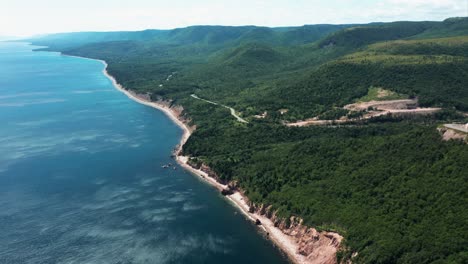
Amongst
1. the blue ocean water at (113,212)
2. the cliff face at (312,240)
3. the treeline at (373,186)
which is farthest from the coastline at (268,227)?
the treeline at (373,186)

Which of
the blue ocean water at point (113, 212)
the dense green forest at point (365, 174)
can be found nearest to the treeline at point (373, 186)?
the dense green forest at point (365, 174)

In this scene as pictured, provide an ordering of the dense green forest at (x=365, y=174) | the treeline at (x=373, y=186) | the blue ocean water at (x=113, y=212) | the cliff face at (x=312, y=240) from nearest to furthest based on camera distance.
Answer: the treeline at (x=373, y=186)
the dense green forest at (x=365, y=174)
the cliff face at (x=312, y=240)
the blue ocean water at (x=113, y=212)

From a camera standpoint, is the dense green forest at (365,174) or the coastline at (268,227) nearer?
the dense green forest at (365,174)

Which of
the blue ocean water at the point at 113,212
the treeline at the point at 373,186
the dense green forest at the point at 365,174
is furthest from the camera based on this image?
the blue ocean water at the point at 113,212

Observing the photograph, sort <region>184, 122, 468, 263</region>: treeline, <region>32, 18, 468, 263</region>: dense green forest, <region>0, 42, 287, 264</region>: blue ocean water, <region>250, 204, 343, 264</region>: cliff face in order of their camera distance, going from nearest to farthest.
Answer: <region>184, 122, 468, 263</region>: treeline < <region>32, 18, 468, 263</region>: dense green forest < <region>250, 204, 343, 264</region>: cliff face < <region>0, 42, 287, 264</region>: blue ocean water

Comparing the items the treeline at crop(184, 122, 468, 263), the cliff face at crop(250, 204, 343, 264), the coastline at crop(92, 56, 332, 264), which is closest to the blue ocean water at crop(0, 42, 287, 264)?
the coastline at crop(92, 56, 332, 264)

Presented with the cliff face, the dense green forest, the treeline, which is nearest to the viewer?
the treeline

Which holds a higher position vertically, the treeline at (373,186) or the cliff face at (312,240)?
the treeline at (373,186)

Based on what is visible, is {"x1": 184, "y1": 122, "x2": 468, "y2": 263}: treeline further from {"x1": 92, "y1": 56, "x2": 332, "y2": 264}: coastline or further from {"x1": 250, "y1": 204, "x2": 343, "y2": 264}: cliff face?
{"x1": 92, "y1": 56, "x2": 332, "y2": 264}: coastline

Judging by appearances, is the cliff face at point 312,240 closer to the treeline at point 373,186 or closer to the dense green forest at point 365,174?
the dense green forest at point 365,174
